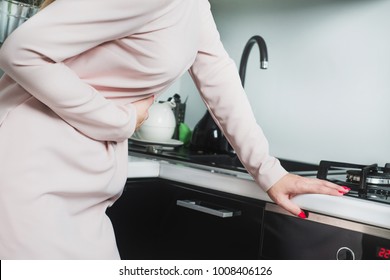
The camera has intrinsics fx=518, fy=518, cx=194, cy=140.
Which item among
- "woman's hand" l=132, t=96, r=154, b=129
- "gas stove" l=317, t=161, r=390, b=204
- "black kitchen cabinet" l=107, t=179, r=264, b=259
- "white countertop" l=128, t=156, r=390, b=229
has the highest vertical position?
"woman's hand" l=132, t=96, r=154, b=129

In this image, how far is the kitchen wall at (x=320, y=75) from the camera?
1409mm

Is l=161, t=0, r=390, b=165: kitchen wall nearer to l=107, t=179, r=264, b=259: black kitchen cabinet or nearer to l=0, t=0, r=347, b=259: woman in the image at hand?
l=107, t=179, r=264, b=259: black kitchen cabinet

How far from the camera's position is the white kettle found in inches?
62.2

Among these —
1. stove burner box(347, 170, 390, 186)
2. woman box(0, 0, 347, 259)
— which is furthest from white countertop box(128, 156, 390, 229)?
woman box(0, 0, 347, 259)

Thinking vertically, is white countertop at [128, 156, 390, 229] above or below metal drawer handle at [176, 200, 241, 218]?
above

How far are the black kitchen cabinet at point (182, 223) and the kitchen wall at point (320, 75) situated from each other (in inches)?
19.0

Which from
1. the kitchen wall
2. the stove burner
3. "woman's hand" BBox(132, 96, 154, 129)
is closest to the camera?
"woman's hand" BBox(132, 96, 154, 129)

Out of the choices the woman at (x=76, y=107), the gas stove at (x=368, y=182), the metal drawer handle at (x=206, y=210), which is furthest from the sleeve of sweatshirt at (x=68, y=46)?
the gas stove at (x=368, y=182)

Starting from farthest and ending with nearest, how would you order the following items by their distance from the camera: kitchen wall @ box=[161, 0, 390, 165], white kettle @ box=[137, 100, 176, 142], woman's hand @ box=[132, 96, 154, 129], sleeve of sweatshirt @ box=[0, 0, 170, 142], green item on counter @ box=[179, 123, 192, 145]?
1. green item on counter @ box=[179, 123, 192, 145]
2. white kettle @ box=[137, 100, 176, 142]
3. kitchen wall @ box=[161, 0, 390, 165]
4. woman's hand @ box=[132, 96, 154, 129]
5. sleeve of sweatshirt @ box=[0, 0, 170, 142]

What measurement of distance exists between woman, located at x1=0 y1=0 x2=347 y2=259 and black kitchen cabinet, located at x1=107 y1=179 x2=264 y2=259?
0.30 m

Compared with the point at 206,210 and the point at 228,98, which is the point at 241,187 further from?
the point at 228,98

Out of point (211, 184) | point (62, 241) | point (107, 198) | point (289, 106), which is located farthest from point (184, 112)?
point (62, 241)

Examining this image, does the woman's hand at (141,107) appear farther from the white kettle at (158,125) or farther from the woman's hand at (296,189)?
the white kettle at (158,125)

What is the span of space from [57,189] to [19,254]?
0.37ft
